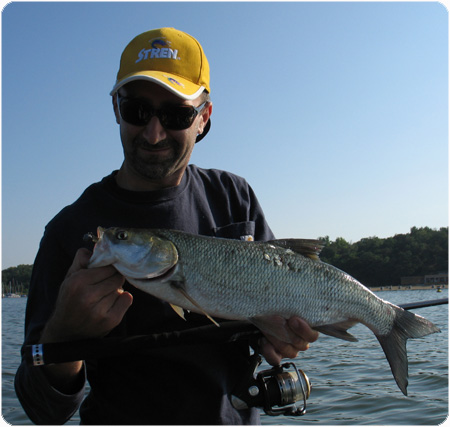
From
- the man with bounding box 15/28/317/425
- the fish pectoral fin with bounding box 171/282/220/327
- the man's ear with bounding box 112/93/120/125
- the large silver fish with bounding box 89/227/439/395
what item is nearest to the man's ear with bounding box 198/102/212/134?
the man with bounding box 15/28/317/425

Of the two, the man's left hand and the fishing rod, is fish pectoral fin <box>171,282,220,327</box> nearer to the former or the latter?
the fishing rod

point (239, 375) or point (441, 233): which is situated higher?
point (441, 233)

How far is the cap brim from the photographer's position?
2.96 metres

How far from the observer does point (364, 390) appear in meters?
9.29

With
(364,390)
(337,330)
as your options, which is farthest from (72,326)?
(364,390)

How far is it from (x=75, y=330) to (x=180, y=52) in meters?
1.97

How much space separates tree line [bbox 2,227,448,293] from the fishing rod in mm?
86184

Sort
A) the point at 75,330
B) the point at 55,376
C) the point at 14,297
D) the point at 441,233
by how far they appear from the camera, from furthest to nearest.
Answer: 1. the point at 14,297
2. the point at 441,233
3. the point at 55,376
4. the point at 75,330

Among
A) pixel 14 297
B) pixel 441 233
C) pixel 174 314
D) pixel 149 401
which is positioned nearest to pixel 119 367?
pixel 149 401

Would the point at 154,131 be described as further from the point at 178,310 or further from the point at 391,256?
the point at 391,256

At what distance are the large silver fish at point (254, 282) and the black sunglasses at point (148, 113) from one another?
0.75 meters

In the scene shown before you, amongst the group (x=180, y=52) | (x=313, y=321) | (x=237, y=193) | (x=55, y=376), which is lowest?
(x=55, y=376)

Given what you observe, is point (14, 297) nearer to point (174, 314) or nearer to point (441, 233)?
point (441, 233)

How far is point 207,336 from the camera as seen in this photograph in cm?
282
